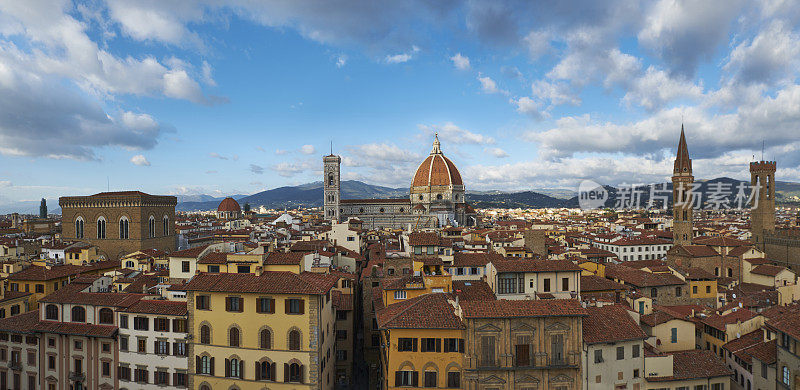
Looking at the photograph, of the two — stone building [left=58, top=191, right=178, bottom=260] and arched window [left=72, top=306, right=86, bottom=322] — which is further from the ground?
stone building [left=58, top=191, right=178, bottom=260]

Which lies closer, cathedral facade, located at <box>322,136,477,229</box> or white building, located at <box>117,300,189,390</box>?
white building, located at <box>117,300,189,390</box>

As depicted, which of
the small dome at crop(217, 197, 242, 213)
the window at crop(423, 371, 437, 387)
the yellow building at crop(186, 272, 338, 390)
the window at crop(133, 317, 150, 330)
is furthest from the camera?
the small dome at crop(217, 197, 242, 213)

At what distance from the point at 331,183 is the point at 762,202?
357 feet

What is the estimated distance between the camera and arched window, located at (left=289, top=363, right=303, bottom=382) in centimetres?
2538

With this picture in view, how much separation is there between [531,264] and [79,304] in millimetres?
31206

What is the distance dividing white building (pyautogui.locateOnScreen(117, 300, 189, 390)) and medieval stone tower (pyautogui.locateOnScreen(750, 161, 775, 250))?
8921 centimetres

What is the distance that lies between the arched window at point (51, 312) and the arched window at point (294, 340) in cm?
1764

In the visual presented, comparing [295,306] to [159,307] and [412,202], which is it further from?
[412,202]

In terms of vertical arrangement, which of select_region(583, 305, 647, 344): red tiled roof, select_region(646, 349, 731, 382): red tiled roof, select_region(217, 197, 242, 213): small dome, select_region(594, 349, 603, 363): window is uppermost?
select_region(217, 197, 242, 213): small dome

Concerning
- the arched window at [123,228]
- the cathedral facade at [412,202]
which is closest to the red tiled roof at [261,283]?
the arched window at [123,228]

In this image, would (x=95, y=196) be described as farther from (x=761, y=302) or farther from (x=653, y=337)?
(x=761, y=302)

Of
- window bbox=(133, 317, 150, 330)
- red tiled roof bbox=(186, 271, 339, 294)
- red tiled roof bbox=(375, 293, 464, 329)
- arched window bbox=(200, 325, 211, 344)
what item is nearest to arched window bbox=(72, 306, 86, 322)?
window bbox=(133, 317, 150, 330)

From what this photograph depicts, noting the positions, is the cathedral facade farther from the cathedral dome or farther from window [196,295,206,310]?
window [196,295,206,310]

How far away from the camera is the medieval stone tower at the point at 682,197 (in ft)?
260
